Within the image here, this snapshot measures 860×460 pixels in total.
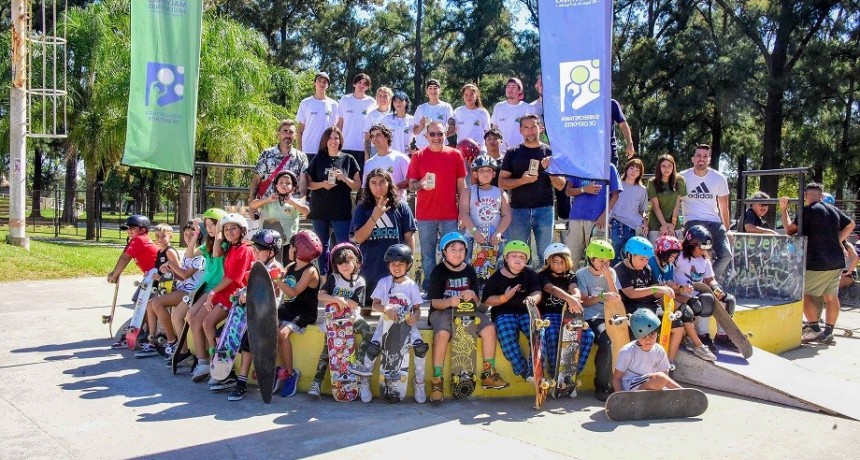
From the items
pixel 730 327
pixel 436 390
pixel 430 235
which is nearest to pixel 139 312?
pixel 430 235

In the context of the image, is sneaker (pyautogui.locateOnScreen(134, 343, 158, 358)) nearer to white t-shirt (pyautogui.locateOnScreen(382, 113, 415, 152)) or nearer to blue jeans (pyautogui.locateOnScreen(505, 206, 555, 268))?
white t-shirt (pyautogui.locateOnScreen(382, 113, 415, 152))

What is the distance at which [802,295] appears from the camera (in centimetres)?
966

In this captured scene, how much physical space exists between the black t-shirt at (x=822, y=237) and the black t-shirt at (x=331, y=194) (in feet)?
20.3

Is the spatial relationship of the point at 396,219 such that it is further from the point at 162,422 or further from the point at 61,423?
the point at 61,423

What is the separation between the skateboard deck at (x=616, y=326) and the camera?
648 cm

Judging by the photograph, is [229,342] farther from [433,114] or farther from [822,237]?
[822,237]

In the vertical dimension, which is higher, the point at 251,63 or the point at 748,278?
the point at 251,63

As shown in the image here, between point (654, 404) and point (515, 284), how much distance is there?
5.00ft

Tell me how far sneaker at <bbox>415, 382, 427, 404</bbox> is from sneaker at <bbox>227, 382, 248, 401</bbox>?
58.1 inches

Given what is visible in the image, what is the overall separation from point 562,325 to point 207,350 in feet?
11.0

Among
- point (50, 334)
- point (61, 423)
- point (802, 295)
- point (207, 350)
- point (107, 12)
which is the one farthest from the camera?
point (107, 12)

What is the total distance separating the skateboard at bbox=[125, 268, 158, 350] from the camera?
8.20 meters

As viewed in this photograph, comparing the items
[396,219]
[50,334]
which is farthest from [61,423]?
[50,334]

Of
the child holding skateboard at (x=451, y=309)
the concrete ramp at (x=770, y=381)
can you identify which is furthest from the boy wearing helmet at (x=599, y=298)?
the concrete ramp at (x=770, y=381)
